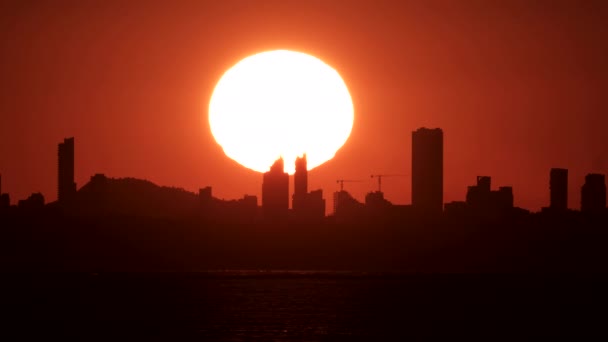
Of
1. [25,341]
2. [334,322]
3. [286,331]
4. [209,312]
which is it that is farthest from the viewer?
[209,312]

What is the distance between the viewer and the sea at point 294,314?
123m

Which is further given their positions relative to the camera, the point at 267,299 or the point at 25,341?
the point at 267,299

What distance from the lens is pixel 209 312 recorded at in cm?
15400

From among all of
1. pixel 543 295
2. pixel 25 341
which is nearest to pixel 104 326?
pixel 25 341

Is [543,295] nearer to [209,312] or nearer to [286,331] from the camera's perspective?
[209,312]

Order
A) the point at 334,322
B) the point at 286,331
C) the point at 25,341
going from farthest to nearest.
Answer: the point at 334,322 → the point at 286,331 → the point at 25,341

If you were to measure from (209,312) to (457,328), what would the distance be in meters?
36.0

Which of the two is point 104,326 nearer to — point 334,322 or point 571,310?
point 334,322

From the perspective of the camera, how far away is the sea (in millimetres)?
122562

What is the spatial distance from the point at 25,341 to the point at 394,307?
6325cm

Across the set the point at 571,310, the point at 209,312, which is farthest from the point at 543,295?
the point at 209,312

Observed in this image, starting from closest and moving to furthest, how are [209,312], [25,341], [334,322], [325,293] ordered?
[25,341]
[334,322]
[209,312]
[325,293]

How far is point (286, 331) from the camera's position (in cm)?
12544

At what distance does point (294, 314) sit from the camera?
14850 cm
